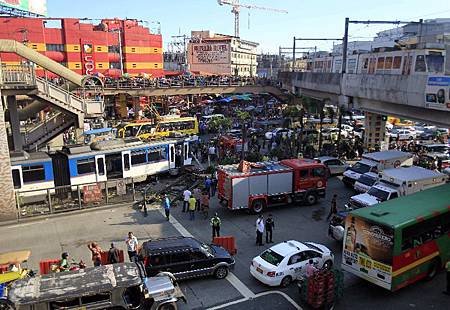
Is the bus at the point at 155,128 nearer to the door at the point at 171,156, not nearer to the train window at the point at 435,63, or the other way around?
the door at the point at 171,156

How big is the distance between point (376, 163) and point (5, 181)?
844 inches

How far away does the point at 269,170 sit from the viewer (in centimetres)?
2228

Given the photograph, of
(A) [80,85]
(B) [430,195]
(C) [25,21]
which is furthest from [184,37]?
(B) [430,195]

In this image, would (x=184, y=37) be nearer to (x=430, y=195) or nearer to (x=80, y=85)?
(x=80, y=85)

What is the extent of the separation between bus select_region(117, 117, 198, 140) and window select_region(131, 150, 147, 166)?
10762 millimetres

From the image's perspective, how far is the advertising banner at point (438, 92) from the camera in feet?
63.7

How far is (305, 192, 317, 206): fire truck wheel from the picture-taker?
23500 millimetres

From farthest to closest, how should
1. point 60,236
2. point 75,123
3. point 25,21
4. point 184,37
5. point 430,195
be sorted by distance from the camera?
point 184,37 → point 25,21 → point 75,123 → point 60,236 → point 430,195

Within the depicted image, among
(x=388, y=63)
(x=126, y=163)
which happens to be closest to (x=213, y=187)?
(x=126, y=163)

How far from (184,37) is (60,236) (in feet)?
377

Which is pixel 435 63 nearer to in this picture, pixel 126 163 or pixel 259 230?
pixel 259 230

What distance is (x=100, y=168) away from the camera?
2530 cm

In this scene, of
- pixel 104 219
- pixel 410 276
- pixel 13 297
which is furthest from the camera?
pixel 104 219

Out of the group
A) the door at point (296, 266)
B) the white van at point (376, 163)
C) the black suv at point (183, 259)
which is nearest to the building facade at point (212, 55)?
the white van at point (376, 163)
